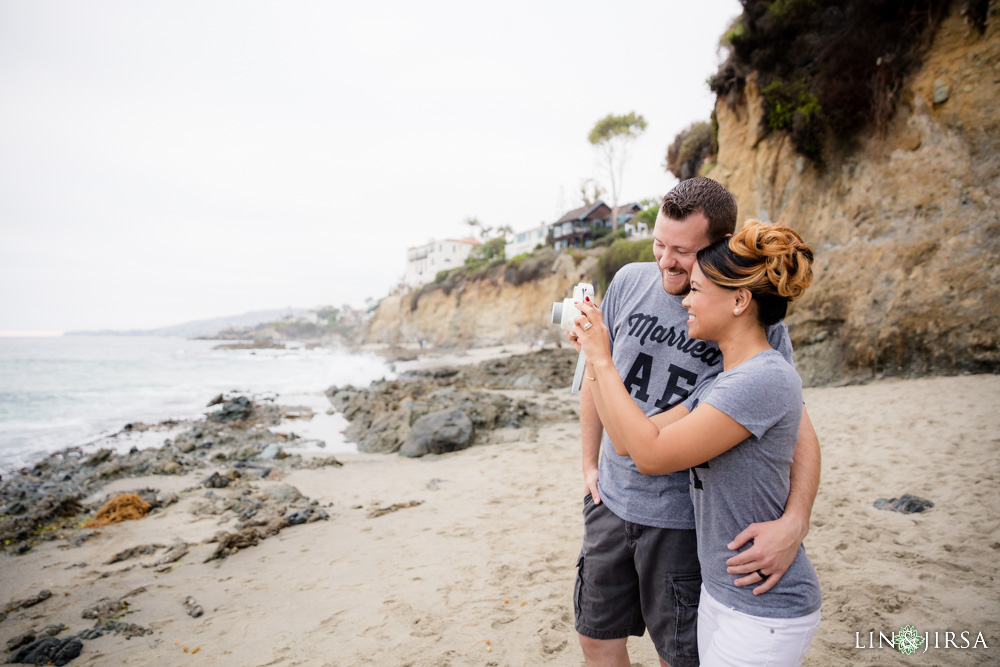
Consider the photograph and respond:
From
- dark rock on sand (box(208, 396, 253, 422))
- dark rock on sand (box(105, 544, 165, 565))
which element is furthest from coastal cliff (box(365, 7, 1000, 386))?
dark rock on sand (box(208, 396, 253, 422))

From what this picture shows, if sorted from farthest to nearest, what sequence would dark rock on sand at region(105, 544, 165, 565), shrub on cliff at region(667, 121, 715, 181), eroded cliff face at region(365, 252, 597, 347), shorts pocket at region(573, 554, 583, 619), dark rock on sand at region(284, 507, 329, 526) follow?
1. eroded cliff face at region(365, 252, 597, 347)
2. shrub on cliff at region(667, 121, 715, 181)
3. dark rock on sand at region(284, 507, 329, 526)
4. dark rock on sand at region(105, 544, 165, 565)
5. shorts pocket at region(573, 554, 583, 619)

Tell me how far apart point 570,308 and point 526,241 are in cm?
5570

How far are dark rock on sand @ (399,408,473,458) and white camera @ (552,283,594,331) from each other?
6792mm

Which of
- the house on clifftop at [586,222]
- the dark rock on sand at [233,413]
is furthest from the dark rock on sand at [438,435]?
the house on clifftop at [586,222]

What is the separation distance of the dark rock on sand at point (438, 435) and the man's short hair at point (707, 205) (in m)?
7.08

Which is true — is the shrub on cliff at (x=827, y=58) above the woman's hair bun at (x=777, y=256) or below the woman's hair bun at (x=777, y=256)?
above

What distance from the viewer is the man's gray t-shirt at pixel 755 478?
1307mm

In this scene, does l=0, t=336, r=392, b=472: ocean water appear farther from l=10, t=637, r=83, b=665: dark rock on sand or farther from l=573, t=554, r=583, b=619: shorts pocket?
l=573, t=554, r=583, b=619: shorts pocket

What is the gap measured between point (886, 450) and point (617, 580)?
18.4ft

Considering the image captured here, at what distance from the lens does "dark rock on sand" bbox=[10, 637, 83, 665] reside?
3.11 meters

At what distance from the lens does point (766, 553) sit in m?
1.31

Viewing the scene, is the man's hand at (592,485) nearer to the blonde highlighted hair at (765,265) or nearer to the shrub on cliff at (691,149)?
the blonde highlighted hair at (765,265)

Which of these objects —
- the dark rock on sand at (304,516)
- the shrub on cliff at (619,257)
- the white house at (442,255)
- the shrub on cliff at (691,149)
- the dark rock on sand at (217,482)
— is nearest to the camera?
the dark rock on sand at (304,516)

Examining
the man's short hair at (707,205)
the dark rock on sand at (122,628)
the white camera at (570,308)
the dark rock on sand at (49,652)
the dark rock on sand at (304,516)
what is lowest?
the dark rock on sand at (304,516)
